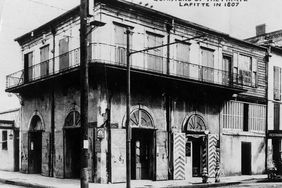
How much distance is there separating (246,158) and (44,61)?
47.9ft

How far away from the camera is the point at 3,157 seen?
27.8 m

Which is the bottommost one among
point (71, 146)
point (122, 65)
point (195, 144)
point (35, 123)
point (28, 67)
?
point (195, 144)

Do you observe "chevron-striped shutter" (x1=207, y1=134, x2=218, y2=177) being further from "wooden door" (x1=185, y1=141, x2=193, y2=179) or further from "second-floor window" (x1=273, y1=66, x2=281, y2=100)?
"second-floor window" (x1=273, y1=66, x2=281, y2=100)

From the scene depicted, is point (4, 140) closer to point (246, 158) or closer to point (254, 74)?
point (246, 158)

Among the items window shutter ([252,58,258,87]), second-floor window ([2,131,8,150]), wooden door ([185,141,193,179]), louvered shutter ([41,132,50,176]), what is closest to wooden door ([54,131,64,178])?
louvered shutter ([41,132,50,176])

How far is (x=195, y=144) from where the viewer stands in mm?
24281

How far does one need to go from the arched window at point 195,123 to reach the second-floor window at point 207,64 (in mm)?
2313

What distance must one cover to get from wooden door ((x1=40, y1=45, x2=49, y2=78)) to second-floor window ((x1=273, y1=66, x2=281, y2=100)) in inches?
636

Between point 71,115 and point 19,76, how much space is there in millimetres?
6200

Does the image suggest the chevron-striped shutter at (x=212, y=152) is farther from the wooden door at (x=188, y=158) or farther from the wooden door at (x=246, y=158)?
the wooden door at (x=246, y=158)

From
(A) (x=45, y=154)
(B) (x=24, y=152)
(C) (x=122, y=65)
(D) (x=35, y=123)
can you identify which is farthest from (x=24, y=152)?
(C) (x=122, y=65)

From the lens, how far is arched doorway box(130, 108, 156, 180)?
68.4 ft

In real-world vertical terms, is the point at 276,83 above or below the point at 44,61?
below

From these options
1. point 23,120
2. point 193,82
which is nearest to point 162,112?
point 193,82
